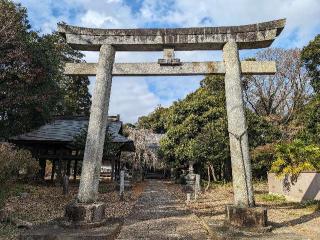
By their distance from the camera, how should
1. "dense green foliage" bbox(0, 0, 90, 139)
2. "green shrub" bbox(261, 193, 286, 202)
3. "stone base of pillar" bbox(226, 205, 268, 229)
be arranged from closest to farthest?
"stone base of pillar" bbox(226, 205, 268, 229) → "green shrub" bbox(261, 193, 286, 202) → "dense green foliage" bbox(0, 0, 90, 139)

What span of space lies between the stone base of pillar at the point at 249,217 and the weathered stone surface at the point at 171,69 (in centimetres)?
342

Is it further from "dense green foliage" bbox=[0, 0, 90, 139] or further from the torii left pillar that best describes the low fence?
"dense green foliage" bbox=[0, 0, 90, 139]

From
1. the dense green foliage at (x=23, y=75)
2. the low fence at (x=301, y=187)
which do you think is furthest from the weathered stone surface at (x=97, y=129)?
the dense green foliage at (x=23, y=75)

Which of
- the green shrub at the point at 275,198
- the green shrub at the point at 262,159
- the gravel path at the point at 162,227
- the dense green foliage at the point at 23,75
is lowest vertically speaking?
the gravel path at the point at 162,227

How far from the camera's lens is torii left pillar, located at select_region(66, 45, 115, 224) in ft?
24.3

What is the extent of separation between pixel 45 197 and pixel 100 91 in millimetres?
8485

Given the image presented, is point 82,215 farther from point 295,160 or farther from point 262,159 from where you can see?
point 262,159

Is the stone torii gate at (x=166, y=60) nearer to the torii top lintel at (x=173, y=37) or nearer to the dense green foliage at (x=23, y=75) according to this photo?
the torii top lintel at (x=173, y=37)

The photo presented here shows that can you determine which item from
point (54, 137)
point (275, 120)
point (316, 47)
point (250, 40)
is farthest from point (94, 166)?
point (275, 120)

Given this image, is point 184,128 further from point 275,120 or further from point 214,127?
point 275,120

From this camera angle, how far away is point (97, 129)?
8.07 meters

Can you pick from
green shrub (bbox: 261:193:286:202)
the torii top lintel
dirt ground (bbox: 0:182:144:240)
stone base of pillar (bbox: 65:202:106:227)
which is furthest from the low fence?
stone base of pillar (bbox: 65:202:106:227)

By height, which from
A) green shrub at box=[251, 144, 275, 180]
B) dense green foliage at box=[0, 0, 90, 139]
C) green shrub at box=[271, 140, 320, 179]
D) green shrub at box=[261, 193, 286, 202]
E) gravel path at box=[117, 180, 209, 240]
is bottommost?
gravel path at box=[117, 180, 209, 240]

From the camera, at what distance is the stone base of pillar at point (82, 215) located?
7270 millimetres
